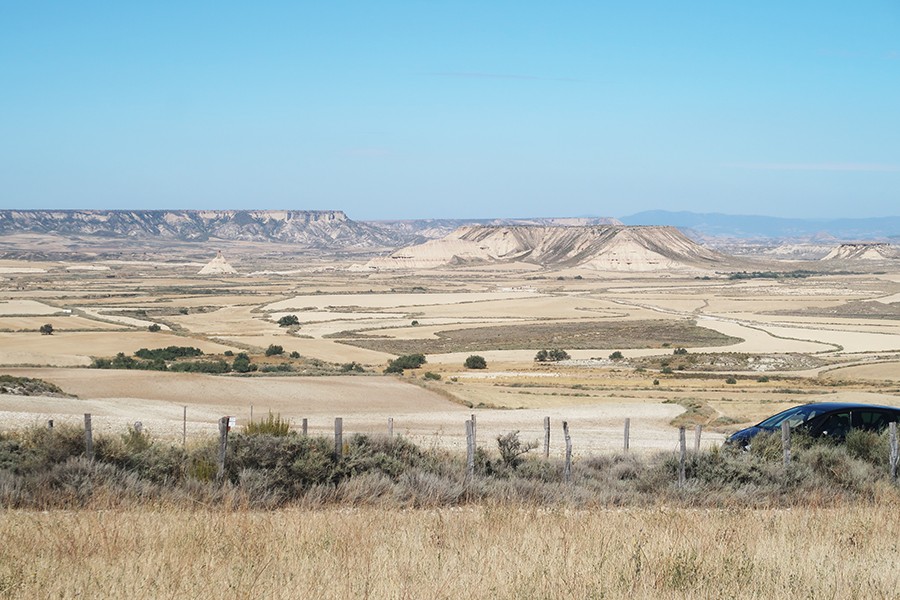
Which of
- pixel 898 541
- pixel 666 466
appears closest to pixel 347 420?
pixel 666 466

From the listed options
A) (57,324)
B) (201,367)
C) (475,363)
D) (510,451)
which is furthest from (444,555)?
(57,324)

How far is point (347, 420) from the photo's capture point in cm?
2889

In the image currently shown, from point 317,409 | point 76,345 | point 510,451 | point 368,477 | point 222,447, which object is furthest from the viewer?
point 76,345

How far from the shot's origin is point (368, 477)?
1200cm

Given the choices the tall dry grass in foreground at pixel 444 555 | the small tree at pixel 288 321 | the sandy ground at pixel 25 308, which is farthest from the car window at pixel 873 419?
the sandy ground at pixel 25 308

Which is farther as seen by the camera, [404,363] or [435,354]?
[435,354]

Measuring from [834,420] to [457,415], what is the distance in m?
15.5

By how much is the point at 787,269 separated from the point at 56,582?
20544 centimetres

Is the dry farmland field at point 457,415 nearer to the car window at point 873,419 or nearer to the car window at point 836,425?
the car window at point 836,425

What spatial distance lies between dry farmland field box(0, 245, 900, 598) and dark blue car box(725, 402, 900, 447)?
249 centimetres

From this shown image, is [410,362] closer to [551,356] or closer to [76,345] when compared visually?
[551,356]

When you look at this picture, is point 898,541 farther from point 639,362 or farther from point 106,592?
point 639,362

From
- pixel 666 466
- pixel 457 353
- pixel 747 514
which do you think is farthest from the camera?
pixel 457 353

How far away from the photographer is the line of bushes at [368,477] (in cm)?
1105
